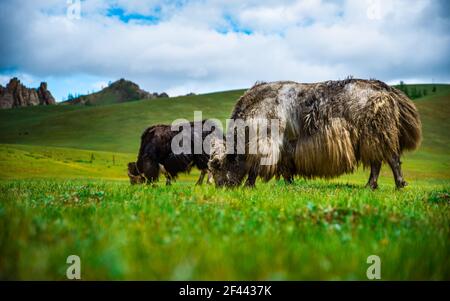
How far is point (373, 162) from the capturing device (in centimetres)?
995

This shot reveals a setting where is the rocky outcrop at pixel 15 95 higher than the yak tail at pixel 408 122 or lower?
higher

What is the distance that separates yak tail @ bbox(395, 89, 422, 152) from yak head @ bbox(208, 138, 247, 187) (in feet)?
15.8

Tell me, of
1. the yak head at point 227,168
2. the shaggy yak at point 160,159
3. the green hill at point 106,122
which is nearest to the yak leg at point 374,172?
the yak head at point 227,168

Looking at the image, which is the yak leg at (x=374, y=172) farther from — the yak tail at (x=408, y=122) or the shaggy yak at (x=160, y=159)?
the shaggy yak at (x=160, y=159)

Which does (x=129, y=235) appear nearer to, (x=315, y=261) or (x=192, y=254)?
(x=192, y=254)

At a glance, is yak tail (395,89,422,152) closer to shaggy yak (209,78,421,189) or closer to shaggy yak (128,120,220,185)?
shaggy yak (209,78,421,189)

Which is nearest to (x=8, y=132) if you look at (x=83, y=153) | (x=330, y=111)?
(x=83, y=153)

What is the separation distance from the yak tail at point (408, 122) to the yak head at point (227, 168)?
4.81m

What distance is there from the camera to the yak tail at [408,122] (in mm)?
10180

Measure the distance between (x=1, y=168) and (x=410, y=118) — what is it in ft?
101

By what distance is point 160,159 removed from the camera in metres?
16.4

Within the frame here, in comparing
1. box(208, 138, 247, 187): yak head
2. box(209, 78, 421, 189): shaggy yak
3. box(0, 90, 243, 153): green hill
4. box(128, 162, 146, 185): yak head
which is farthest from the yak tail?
box(0, 90, 243, 153): green hill

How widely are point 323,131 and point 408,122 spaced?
2727mm

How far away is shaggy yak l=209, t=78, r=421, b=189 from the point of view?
9523 mm
